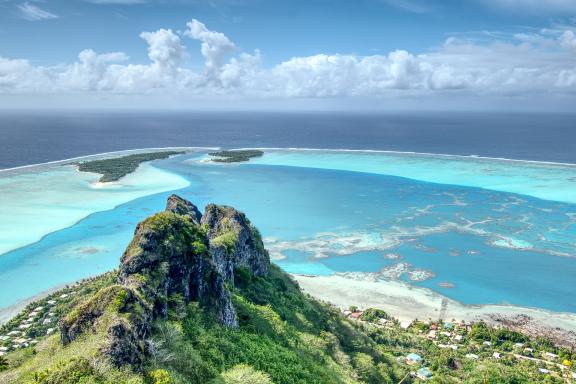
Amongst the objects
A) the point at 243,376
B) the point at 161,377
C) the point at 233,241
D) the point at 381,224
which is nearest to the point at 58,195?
the point at 381,224

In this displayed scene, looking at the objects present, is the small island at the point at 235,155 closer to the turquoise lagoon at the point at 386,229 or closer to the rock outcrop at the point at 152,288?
the turquoise lagoon at the point at 386,229

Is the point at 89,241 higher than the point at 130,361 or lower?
lower

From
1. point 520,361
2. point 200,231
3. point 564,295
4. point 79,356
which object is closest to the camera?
point 79,356

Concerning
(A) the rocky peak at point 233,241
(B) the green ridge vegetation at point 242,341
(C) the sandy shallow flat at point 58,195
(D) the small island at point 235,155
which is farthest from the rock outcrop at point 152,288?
(D) the small island at point 235,155

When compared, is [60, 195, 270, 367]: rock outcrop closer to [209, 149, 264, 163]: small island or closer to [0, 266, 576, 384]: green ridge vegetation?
[0, 266, 576, 384]: green ridge vegetation

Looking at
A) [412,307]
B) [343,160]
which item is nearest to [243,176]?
[343,160]

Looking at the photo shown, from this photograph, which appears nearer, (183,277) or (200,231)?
(183,277)

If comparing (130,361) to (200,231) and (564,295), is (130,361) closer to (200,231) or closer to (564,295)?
(200,231)
